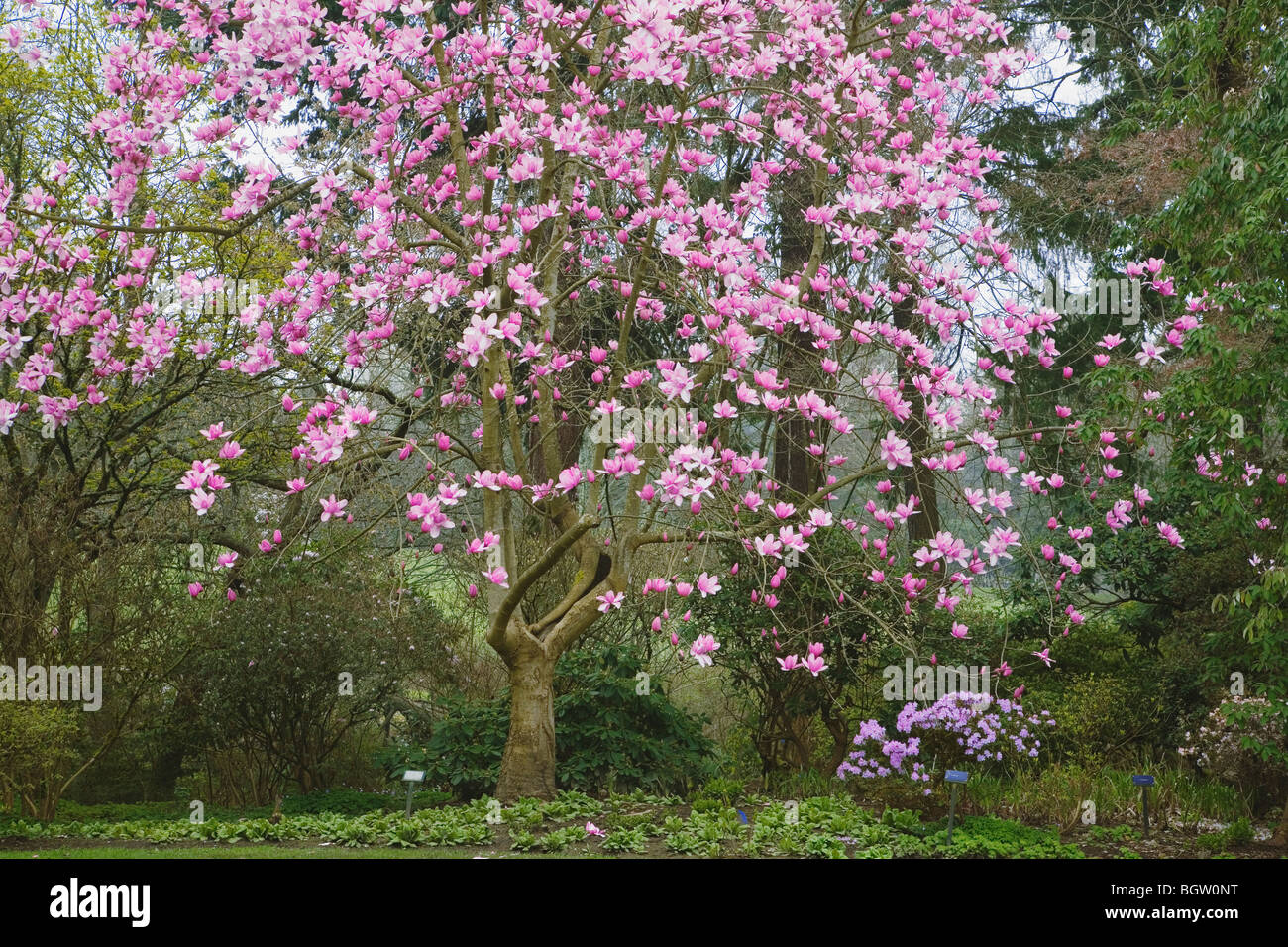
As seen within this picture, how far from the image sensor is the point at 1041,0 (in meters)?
13.6

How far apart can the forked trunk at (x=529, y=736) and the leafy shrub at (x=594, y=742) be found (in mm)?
333

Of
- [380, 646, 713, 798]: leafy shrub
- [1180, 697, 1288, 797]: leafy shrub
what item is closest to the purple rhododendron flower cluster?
[380, 646, 713, 798]: leafy shrub

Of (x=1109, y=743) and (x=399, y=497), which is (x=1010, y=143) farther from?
(x=399, y=497)

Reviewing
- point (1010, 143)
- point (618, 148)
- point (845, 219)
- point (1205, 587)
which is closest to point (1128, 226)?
point (845, 219)

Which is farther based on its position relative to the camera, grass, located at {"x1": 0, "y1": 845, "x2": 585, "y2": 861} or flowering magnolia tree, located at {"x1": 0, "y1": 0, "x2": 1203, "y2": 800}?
grass, located at {"x1": 0, "y1": 845, "x2": 585, "y2": 861}

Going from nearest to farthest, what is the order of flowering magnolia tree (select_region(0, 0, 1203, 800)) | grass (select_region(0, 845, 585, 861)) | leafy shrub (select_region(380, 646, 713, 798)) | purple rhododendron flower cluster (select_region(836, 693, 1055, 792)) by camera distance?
flowering magnolia tree (select_region(0, 0, 1203, 800))
grass (select_region(0, 845, 585, 861))
purple rhododendron flower cluster (select_region(836, 693, 1055, 792))
leafy shrub (select_region(380, 646, 713, 798))

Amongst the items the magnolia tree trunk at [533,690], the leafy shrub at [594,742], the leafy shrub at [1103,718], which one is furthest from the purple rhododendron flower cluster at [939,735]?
the magnolia tree trunk at [533,690]

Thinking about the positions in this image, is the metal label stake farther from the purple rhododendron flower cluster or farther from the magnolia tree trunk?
the magnolia tree trunk

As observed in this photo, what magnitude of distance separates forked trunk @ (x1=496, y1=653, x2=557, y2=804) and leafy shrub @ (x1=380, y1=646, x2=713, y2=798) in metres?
0.33

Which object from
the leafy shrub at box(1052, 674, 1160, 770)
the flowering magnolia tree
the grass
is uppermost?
the flowering magnolia tree

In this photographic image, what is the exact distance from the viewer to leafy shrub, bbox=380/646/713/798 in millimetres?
7973

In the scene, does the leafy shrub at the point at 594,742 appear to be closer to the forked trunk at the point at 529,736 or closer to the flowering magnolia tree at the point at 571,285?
the forked trunk at the point at 529,736

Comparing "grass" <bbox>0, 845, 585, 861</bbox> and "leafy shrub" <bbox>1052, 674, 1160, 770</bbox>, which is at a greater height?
"leafy shrub" <bbox>1052, 674, 1160, 770</bbox>

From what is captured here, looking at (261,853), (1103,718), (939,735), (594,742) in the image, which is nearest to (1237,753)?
(1103,718)
